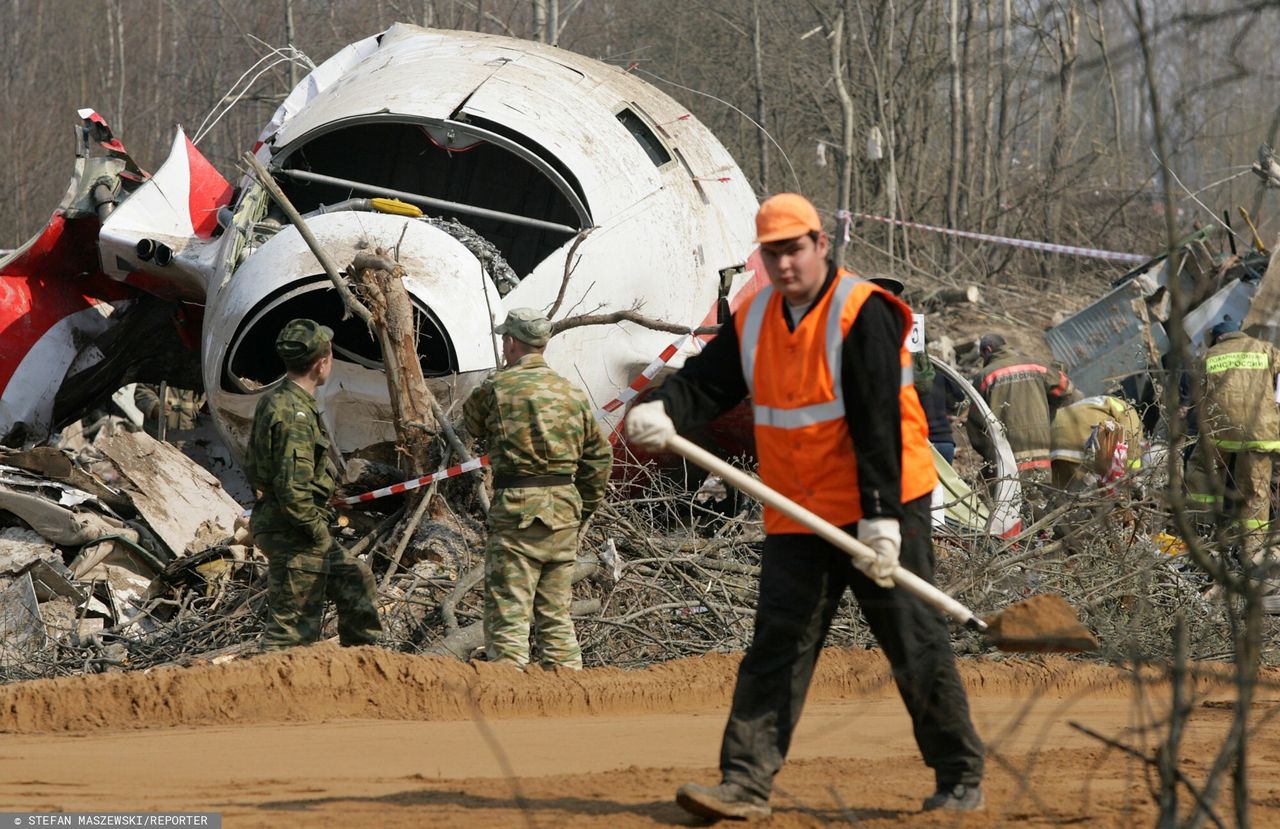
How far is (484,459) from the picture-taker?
342 inches

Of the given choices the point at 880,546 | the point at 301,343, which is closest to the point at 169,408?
the point at 301,343

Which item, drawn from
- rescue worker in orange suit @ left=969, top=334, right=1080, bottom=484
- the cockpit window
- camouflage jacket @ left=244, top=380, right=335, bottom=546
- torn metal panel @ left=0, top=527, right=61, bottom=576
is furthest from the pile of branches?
the cockpit window

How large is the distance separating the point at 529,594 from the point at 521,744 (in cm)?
138

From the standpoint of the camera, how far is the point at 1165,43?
Answer: 3.26 metres

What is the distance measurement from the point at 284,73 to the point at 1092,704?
17.0m

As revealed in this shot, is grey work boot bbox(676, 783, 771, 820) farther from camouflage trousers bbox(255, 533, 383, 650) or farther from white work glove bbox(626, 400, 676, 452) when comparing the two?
camouflage trousers bbox(255, 533, 383, 650)

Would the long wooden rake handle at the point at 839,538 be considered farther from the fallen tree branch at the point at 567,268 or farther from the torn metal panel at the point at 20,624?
the torn metal panel at the point at 20,624

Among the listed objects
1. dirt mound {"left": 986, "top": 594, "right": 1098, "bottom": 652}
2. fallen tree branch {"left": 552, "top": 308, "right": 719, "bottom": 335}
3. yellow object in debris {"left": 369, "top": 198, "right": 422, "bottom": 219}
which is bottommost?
dirt mound {"left": 986, "top": 594, "right": 1098, "bottom": 652}

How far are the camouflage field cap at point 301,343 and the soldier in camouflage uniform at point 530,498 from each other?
2.65 ft

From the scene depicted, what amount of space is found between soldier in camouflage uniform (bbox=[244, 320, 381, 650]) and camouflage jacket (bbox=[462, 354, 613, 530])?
31.8 inches

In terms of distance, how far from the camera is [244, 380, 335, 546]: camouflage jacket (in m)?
7.24

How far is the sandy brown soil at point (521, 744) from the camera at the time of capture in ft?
14.5

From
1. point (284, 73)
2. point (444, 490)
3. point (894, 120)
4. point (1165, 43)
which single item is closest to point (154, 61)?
point (284, 73)

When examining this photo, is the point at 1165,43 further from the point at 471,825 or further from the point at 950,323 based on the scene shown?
the point at 950,323
